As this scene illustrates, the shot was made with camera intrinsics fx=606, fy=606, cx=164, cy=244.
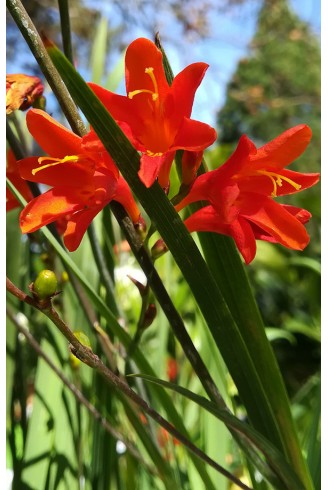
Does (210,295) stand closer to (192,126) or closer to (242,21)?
(192,126)

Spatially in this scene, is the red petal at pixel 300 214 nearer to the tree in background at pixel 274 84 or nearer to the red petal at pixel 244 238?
the red petal at pixel 244 238

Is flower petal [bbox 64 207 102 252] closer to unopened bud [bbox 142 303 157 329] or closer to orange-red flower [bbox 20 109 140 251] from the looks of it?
orange-red flower [bbox 20 109 140 251]

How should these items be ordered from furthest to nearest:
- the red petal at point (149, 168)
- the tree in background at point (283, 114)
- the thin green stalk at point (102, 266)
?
1. the tree in background at point (283, 114)
2. the thin green stalk at point (102, 266)
3. the red petal at point (149, 168)

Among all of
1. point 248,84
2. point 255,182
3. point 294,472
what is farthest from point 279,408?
point 248,84

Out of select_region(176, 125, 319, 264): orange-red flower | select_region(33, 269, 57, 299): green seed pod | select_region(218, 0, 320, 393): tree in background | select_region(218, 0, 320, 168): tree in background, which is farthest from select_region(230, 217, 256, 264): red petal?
select_region(218, 0, 320, 168): tree in background

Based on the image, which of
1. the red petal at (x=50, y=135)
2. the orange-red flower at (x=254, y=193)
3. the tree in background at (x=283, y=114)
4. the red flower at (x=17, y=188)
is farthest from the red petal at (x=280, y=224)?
the tree in background at (x=283, y=114)
